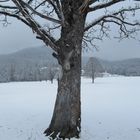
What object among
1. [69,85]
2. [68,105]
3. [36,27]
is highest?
[36,27]

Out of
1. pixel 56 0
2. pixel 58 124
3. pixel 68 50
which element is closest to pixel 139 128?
pixel 58 124

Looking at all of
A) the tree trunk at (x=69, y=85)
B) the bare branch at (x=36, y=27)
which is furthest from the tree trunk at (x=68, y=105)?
the bare branch at (x=36, y=27)

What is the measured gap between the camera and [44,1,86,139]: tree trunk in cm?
1052

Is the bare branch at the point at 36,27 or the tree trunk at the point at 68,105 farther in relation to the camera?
the tree trunk at the point at 68,105

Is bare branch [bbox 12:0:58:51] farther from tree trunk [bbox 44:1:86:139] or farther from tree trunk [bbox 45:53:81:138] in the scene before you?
tree trunk [bbox 45:53:81:138]

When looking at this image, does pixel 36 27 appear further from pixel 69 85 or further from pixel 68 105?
pixel 68 105

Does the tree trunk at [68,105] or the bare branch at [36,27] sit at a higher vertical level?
the bare branch at [36,27]

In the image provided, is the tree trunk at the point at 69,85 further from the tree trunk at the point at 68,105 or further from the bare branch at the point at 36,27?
the bare branch at the point at 36,27

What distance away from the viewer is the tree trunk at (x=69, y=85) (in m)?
10.5

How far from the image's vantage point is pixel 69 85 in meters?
10.6

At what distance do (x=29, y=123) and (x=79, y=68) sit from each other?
357 centimetres

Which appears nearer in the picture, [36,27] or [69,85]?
[36,27]

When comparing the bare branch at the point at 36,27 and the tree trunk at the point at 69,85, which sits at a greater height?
the bare branch at the point at 36,27

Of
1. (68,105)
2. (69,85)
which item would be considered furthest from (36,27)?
(68,105)
